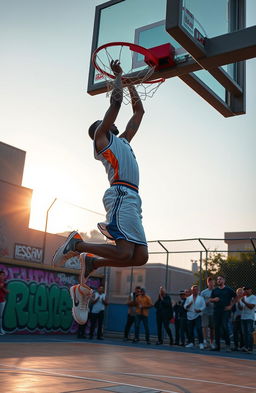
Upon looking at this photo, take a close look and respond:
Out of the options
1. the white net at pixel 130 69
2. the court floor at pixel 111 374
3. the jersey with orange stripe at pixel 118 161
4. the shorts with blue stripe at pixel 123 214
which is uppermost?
the white net at pixel 130 69

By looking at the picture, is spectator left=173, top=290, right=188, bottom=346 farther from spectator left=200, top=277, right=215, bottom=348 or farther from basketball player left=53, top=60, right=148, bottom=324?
basketball player left=53, top=60, right=148, bottom=324

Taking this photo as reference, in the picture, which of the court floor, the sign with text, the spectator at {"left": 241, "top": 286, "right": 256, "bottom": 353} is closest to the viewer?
the court floor

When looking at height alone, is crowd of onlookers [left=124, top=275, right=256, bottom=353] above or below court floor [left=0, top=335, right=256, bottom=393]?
above

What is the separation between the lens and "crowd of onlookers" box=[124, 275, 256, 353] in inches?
500

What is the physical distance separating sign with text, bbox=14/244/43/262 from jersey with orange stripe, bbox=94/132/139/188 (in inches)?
970

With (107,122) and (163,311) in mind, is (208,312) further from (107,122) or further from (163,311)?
(107,122)

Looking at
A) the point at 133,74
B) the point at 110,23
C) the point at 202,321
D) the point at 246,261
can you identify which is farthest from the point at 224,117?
the point at 246,261

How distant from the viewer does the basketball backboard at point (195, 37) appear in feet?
17.7

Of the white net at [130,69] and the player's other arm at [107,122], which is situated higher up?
the white net at [130,69]

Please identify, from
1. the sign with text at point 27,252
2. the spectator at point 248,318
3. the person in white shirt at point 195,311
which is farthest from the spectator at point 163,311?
the sign with text at point 27,252

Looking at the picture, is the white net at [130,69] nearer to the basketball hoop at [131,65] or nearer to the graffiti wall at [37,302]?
the basketball hoop at [131,65]

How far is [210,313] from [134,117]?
935 centimetres

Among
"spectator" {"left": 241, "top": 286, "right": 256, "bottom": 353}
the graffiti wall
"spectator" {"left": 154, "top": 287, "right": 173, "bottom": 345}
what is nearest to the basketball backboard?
"spectator" {"left": 241, "top": 286, "right": 256, "bottom": 353}

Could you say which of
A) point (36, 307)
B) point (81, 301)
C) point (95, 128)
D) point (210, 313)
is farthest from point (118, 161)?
point (36, 307)
